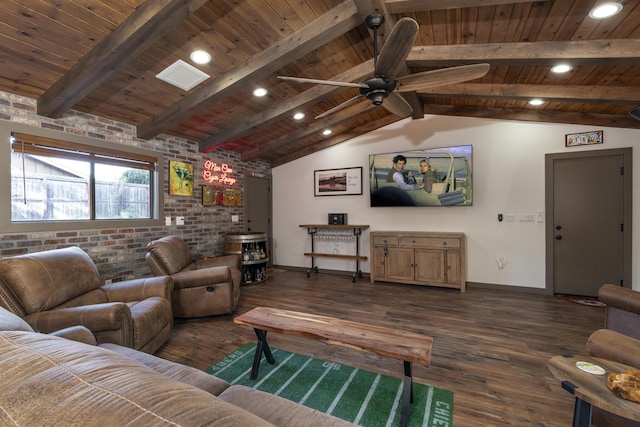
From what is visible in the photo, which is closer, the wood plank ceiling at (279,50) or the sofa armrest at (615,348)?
the sofa armrest at (615,348)

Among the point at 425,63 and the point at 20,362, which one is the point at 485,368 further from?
the point at 425,63

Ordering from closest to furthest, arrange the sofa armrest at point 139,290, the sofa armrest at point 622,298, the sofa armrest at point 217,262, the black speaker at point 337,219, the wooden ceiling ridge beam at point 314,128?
the sofa armrest at point 622,298
the sofa armrest at point 139,290
the sofa armrest at point 217,262
the wooden ceiling ridge beam at point 314,128
the black speaker at point 337,219

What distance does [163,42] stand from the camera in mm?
2504

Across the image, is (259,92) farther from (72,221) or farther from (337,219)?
(337,219)

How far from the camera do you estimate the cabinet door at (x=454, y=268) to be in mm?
4543

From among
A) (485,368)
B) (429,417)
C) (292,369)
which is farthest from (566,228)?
(292,369)

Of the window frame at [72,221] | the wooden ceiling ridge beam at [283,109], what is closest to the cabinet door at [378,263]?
the wooden ceiling ridge beam at [283,109]

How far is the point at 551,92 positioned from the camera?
339cm

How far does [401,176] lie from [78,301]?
481cm

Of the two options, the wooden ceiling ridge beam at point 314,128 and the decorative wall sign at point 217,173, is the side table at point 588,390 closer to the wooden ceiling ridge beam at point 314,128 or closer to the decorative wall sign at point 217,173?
the wooden ceiling ridge beam at point 314,128

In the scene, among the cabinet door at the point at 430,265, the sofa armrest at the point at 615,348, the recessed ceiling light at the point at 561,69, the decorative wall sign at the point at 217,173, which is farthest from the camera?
the decorative wall sign at the point at 217,173

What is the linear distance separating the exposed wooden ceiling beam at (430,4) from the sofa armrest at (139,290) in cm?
337

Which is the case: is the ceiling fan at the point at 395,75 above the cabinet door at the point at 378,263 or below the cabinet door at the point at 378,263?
above

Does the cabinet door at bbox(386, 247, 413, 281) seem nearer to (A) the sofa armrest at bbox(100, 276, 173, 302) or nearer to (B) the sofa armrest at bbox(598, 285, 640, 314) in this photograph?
(B) the sofa armrest at bbox(598, 285, 640, 314)
